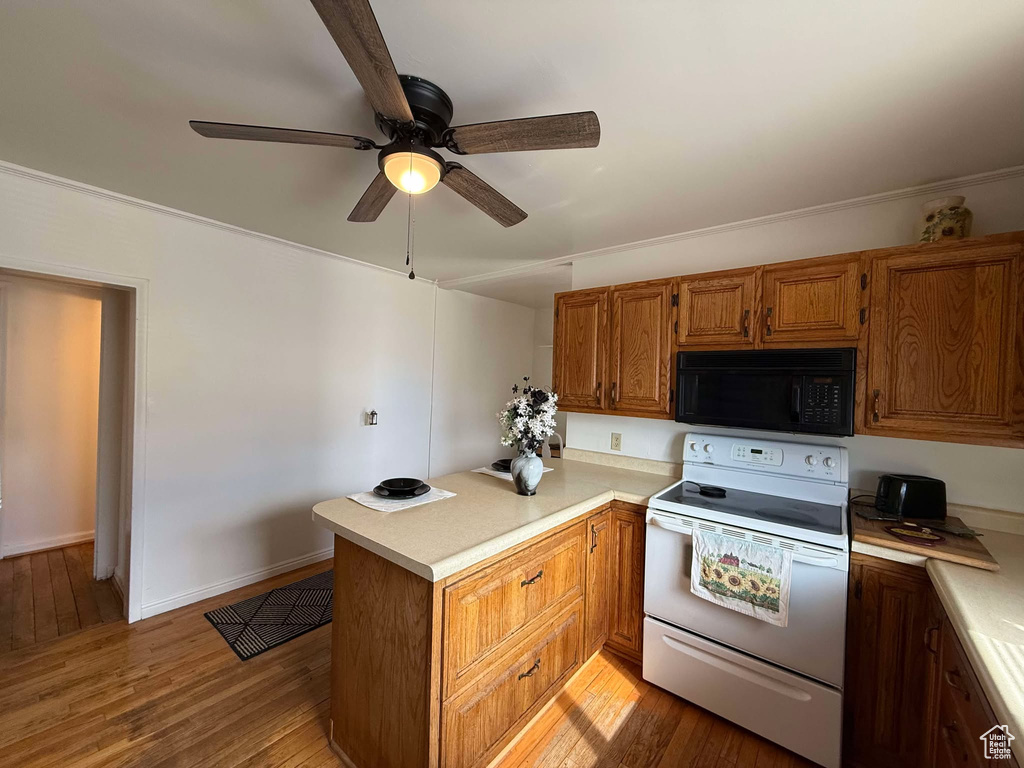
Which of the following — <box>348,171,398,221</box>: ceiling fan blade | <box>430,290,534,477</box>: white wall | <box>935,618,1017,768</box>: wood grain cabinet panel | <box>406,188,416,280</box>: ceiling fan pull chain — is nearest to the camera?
<box>935,618,1017,768</box>: wood grain cabinet panel

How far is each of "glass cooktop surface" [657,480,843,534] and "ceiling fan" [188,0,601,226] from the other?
161 cm

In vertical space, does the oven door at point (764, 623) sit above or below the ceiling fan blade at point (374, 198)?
below

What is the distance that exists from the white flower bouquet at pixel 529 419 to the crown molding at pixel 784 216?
4.95 feet

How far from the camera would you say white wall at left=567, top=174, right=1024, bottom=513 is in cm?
175

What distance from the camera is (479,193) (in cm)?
159

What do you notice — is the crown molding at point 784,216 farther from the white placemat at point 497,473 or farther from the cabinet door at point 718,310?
the white placemat at point 497,473

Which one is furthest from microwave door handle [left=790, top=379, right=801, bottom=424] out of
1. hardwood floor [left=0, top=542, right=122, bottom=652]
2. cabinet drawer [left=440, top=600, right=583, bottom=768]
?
hardwood floor [left=0, top=542, right=122, bottom=652]

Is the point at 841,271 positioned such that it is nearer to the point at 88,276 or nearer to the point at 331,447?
the point at 331,447

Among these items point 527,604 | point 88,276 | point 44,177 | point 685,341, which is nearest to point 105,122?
point 44,177

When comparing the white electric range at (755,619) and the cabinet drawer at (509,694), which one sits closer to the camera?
the cabinet drawer at (509,694)

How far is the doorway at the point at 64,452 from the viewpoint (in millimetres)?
2549

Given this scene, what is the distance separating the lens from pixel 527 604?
1592 millimetres

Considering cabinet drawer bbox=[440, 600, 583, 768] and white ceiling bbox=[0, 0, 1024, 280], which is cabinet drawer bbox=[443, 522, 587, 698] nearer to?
cabinet drawer bbox=[440, 600, 583, 768]

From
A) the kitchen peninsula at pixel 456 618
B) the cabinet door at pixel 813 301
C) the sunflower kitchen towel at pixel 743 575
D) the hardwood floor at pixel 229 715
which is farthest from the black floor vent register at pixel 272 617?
the cabinet door at pixel 813 301
